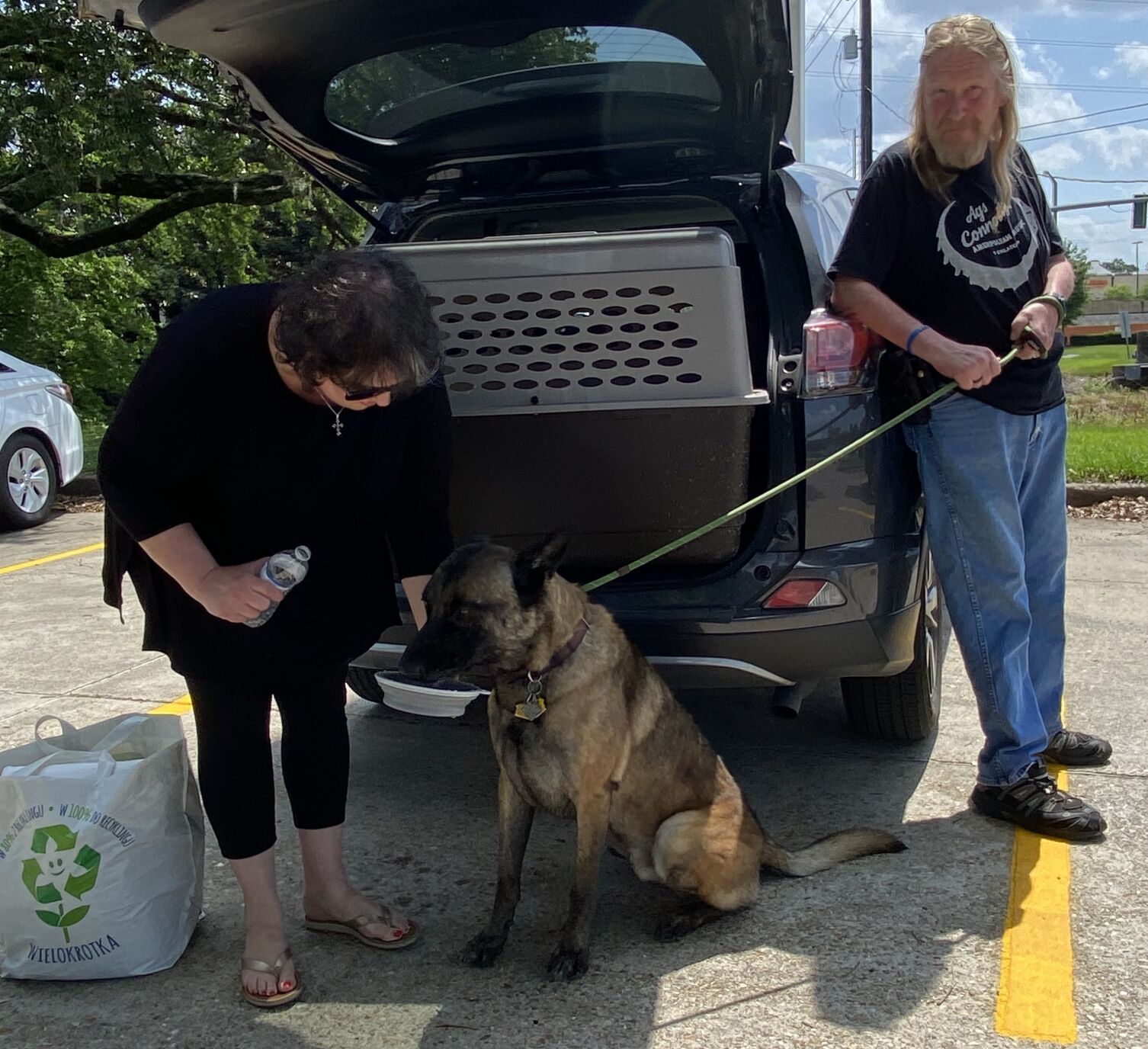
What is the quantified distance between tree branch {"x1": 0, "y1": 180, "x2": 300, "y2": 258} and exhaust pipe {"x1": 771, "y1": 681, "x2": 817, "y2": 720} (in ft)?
35.5

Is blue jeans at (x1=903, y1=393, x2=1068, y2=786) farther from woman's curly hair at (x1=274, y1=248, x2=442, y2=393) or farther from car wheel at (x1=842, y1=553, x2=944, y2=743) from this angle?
woman's curly hair at (x1=274, y1=248, x2=442, y2=393)

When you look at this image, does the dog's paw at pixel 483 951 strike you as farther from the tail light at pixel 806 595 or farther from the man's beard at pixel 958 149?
the man's beard at pixel 958 149

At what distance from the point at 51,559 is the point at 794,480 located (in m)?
6.78

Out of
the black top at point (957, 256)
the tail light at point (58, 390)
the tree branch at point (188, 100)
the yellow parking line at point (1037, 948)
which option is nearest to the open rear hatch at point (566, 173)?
the black top at point (957, 256)

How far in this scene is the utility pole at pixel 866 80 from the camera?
86.5ft

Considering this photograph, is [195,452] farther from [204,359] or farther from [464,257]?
[464,257]

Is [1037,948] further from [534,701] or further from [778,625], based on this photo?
[534,701]

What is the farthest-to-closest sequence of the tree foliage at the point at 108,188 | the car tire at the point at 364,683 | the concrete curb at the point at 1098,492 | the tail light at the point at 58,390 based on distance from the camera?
the tail light at the point at 58,390 < the tree foliage at the point at 108,188 < the concrete curb at the point at 1098,492 < the car tire at the point at 364,683

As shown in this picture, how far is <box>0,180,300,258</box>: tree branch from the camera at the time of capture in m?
12.5

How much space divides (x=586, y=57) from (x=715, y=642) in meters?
1.85

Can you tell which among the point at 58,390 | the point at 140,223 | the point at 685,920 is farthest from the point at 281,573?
the point at 140,223

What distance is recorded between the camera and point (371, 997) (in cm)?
261

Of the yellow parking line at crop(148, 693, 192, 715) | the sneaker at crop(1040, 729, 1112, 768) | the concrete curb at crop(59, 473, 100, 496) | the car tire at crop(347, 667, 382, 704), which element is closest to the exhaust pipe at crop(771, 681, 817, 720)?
the sneaker at crop(1040, 729, 1112, 768)

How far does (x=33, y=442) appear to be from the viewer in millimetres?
9742
